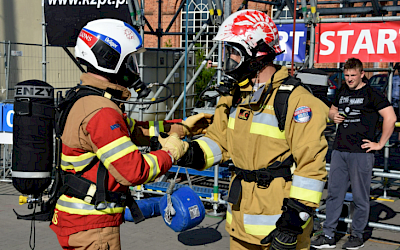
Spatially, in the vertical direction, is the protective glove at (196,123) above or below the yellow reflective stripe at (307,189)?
above

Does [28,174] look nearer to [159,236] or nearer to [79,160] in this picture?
[79,160]

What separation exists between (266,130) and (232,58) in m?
0.56

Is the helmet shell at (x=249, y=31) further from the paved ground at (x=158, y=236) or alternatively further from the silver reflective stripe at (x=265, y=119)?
the paved ground at (x=158, y=236)

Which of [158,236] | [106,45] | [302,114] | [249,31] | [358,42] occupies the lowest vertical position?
[158,236]

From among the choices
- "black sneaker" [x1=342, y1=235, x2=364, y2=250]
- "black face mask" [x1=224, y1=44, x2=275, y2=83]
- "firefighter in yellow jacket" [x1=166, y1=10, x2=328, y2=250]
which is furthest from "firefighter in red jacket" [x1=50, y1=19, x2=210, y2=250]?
"black sneaker" [x1=342, y1=235, x2=364, y2=250]

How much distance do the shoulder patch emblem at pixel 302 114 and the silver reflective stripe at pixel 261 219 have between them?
0.66 metres

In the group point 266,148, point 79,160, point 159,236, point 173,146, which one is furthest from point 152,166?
point 159,236

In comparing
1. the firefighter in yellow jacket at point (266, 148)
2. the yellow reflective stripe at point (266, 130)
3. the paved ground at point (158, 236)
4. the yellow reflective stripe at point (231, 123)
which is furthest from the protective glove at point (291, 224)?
the paved ground at point (158, 236)

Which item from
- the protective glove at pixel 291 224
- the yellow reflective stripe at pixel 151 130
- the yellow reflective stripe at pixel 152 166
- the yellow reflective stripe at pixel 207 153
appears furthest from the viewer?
the yellow reflective stripe at pixel 151 130

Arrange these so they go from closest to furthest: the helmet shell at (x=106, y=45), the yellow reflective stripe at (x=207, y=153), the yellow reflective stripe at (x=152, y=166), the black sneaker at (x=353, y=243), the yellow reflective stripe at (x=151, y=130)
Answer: the yellow reflective stripe at (x=152, y=166) < the helmet shell at (x=106, y=45) < the yellow reflective stripe at (x=207, y=153) < the yellow reflective stripe at (x=151, y=130) < the black sneaker at (x=353, y=243)

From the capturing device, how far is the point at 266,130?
318cm

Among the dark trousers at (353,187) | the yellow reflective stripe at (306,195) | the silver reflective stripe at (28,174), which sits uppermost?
the yellow reflective stripe at (306,195)

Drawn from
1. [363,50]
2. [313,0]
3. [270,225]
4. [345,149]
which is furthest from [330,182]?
[270,225]

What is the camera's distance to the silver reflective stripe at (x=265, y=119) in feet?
10.4
